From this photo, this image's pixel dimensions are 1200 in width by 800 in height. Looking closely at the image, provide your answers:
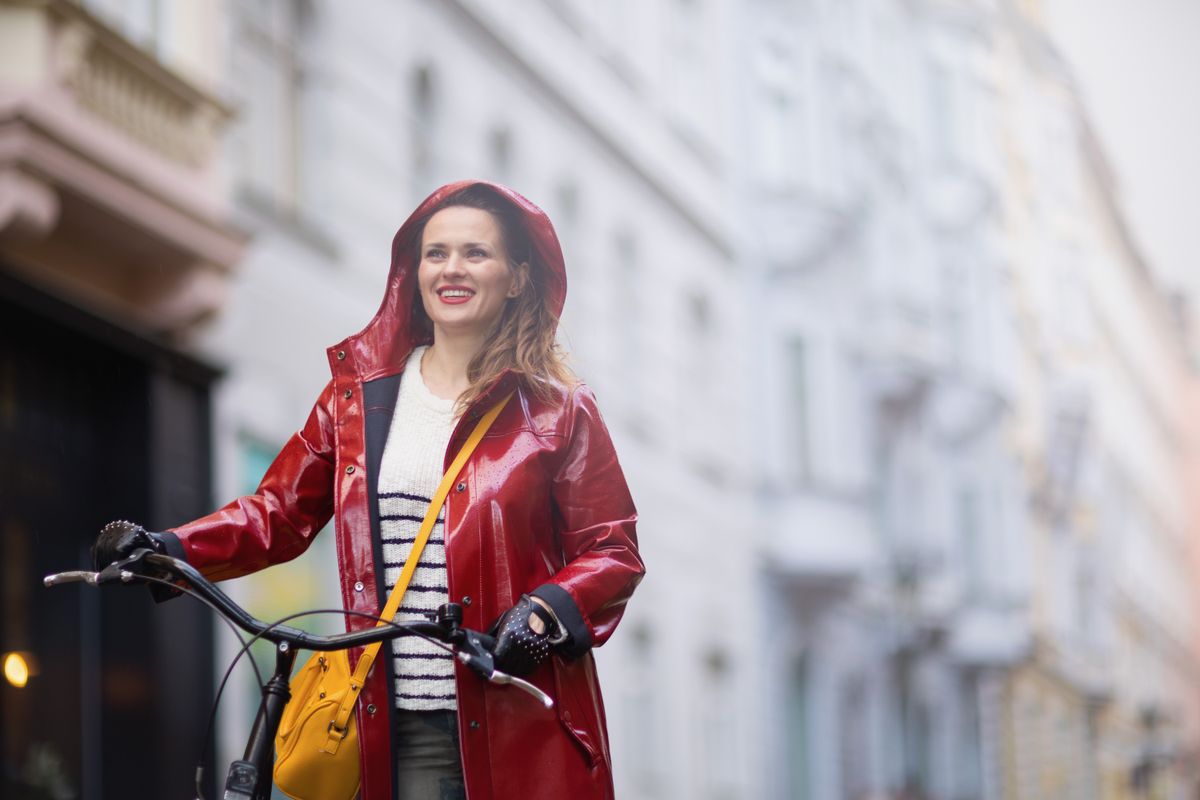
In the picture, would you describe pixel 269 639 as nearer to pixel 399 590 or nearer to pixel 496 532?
pixel 399 590

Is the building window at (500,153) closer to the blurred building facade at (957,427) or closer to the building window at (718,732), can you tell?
the building window at (718,732)

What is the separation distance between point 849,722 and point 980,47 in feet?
29.5

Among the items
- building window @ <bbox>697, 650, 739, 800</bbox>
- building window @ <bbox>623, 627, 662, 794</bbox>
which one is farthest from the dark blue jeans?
building window @ <bbox>697, 650, 739, 800</bbox>

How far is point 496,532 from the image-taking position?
11.3 feet

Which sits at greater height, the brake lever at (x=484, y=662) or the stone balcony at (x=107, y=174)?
the stone balcony at (x=107, y=174)

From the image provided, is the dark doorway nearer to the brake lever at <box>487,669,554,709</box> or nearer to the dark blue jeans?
the dark blue jeans

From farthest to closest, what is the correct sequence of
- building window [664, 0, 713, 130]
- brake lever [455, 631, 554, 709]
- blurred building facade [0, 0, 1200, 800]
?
building window [664, 0, 713, 130] → blurred building facade [0, 0, 1200, 800] → brake lever [455, 631, 554, 709]

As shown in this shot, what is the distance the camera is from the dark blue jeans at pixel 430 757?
346 centimetres

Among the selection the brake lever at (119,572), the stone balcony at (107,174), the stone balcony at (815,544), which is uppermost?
the stone balcony at (107,174)

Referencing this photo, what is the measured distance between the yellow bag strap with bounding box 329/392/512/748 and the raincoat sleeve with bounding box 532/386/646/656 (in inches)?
6.7

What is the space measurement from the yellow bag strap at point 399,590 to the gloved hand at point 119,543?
37 cm

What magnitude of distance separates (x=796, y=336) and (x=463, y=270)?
18.3 m

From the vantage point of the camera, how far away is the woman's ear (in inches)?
145

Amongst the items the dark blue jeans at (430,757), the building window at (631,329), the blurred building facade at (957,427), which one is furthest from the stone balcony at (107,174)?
the blurred building facade at (957,427)
